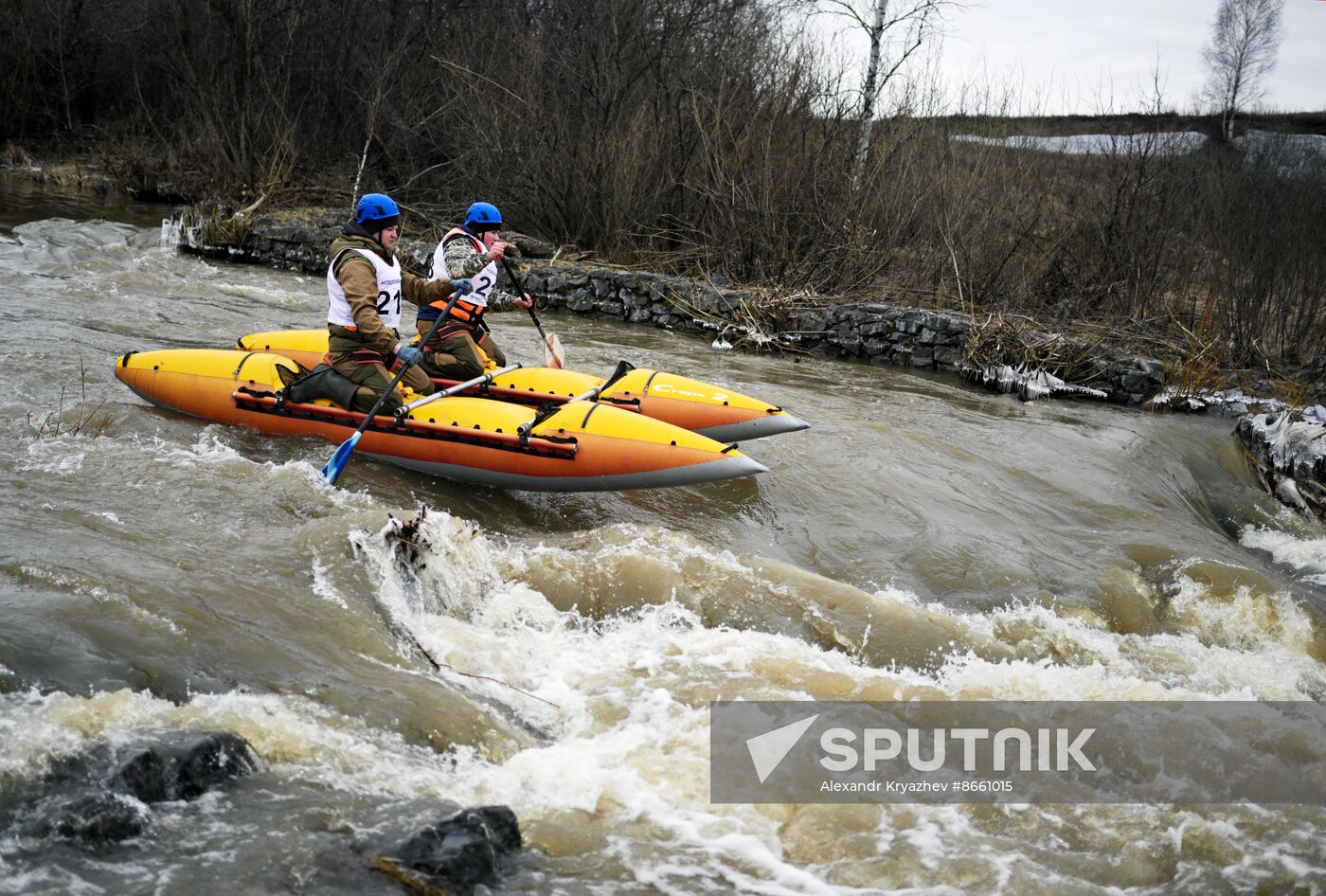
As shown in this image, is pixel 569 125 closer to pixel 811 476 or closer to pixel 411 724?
pixel 811 476

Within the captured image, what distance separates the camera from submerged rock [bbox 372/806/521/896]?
3.02 metres

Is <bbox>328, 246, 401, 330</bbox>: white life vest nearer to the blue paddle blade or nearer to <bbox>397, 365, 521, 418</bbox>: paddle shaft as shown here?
<bbox>397, 365, 521, 418</bbox>: paddle shaft

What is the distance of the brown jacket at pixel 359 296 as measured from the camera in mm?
6492

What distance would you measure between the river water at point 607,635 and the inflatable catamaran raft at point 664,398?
1.43ft

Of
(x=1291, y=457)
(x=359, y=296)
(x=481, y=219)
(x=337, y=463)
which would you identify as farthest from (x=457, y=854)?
(x=1291, y=457)

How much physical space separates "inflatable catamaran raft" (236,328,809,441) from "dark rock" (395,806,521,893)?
462 centimetres

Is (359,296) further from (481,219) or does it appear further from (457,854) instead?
(457,854)

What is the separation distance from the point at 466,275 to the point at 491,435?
1.62 meters

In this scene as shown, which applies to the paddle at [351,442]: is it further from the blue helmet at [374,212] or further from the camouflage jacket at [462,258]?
the blue helmet at [374,212]

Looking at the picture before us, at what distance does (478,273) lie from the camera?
25.2 feet

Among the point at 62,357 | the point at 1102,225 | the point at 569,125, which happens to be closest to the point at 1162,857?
the point at 62,357

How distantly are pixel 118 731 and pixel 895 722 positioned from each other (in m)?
2.97

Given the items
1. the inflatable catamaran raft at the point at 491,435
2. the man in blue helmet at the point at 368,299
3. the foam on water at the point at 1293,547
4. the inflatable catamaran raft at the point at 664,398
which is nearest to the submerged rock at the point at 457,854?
the inflatable catamaran raft at the point at 491,435

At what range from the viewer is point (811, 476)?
7.93 metres
